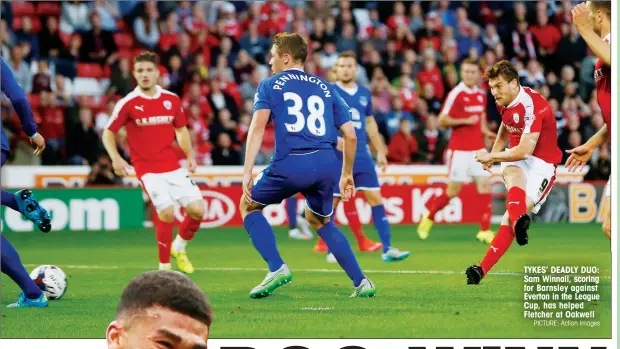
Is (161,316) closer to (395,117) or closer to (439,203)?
(439,203)

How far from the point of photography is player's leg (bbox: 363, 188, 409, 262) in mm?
10383

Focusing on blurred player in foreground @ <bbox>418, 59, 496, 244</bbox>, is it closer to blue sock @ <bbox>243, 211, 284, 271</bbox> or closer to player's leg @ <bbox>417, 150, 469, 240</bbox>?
player's leg @ <bbox>417, 150, 469, 240</bbox>

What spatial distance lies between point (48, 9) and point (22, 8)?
420 mm

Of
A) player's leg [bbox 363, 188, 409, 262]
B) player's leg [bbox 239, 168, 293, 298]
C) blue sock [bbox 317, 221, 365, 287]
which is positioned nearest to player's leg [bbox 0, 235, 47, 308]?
player's leg [bbox 239, 168, 293, 298]

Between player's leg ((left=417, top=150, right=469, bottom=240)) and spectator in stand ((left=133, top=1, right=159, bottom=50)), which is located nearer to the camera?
player's leg ((left=417, top=150, right=469, bottom=240))

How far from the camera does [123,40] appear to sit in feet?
58.6

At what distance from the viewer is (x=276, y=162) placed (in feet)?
24.2

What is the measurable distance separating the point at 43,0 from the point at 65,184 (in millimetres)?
3855

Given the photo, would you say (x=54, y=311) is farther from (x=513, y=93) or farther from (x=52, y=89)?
(x=52, y=89)

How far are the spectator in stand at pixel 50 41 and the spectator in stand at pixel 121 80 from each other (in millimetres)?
1190

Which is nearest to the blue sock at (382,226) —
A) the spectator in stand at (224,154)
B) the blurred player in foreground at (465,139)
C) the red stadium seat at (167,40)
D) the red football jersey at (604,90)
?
the blurred player in foreground at (465,139)

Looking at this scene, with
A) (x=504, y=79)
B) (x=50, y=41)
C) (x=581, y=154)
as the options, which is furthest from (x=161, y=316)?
(x=50, y=41)

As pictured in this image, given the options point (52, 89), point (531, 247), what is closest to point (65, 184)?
point (52, 89)

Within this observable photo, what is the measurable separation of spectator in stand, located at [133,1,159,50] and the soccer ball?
10705 mm
